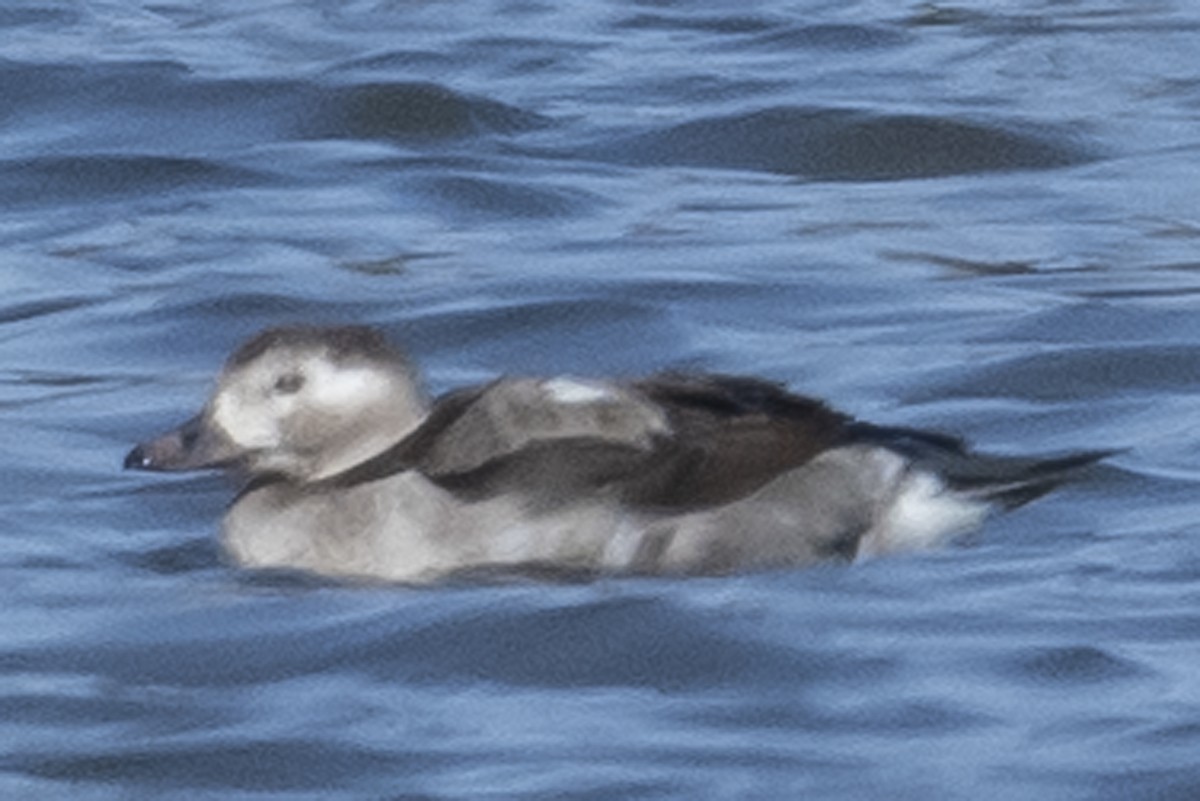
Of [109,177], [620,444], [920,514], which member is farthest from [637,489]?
[109,177]

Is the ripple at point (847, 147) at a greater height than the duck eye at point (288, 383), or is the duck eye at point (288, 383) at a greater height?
the duck eye at point (288, 383)

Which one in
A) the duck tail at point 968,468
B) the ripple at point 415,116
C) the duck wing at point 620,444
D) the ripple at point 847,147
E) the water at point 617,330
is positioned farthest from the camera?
the ripple at point 415,116

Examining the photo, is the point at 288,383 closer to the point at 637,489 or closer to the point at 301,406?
the point at 301,406

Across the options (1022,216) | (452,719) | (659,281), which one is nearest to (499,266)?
(659,281)

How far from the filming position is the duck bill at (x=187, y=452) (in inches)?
424

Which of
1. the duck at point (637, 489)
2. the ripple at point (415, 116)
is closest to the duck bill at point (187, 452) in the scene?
the duck at point (637, 489)

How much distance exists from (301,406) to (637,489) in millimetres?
918

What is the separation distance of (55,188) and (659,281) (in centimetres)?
251

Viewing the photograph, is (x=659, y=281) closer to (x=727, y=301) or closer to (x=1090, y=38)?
(x=727, y=301)

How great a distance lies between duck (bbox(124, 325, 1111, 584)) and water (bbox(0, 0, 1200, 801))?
89 millimetres

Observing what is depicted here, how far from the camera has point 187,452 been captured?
10.8m

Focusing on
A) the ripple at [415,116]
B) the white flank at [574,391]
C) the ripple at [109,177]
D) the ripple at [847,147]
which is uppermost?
the white flank at [574,391]

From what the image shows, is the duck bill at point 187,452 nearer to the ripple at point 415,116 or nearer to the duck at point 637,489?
the duck at point 637,489

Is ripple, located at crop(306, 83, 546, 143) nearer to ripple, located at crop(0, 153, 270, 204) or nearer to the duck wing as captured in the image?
ripple, located at crop(0, 153, 270, 204)
